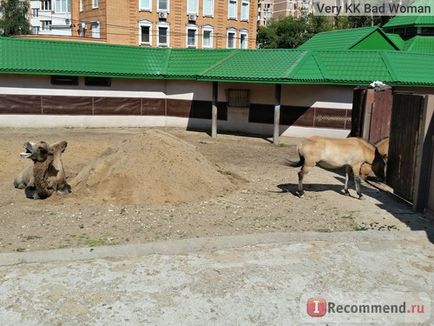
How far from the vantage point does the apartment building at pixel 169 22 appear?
49.9 meters

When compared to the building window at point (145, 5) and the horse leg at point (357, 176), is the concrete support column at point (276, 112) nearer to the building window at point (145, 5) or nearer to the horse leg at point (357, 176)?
the horse leg at point (357, 176)

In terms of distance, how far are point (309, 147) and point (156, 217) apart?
3.83 meters

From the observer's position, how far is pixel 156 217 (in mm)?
8891

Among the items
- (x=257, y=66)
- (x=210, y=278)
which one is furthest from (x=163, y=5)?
(x=210, y=278)

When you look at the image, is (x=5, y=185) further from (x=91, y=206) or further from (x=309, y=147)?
(x=309, y=147)

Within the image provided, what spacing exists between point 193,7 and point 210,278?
5169 cm

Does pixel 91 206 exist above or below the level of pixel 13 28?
below

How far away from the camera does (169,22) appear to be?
173ft

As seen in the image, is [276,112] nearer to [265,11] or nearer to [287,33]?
[287,33]

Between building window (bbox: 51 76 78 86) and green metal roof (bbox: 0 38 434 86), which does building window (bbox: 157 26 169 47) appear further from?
building window (bbox: 51 76 78 86)

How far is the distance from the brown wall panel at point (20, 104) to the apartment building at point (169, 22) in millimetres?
29344

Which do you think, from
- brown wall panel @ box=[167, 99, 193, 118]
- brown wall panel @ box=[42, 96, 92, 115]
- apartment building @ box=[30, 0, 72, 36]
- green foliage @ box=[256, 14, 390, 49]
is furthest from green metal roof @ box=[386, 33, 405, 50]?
apartment building @ box=[30, 0, 72, 36]

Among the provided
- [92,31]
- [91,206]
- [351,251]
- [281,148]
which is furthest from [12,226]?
[92,31]

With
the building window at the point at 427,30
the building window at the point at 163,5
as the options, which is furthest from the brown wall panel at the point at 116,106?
the building window at the point at 163,5
